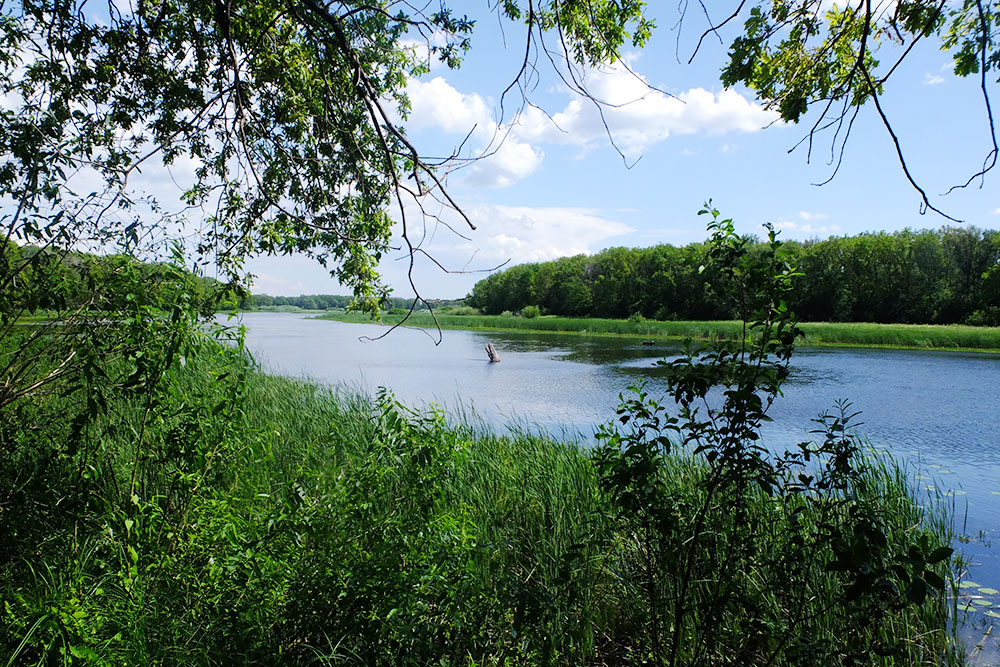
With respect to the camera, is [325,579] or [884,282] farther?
[884,282]

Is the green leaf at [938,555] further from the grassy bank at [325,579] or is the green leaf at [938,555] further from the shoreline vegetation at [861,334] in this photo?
the shoreline vegetation at [861,334]

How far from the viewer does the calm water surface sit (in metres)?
6.96

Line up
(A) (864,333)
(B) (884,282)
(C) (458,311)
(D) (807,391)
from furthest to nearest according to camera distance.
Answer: (C) (458,311) < (B) (884,282) < (A) (864,333) < (D) (807,391)

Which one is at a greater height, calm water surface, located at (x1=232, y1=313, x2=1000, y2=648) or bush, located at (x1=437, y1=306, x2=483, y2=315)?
bush, located at (x1=437, y1=306, x2=483, y2=315)

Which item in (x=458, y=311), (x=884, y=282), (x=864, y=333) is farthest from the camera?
(x=458, y=311)

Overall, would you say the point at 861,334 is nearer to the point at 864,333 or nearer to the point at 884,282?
the point at 864,333

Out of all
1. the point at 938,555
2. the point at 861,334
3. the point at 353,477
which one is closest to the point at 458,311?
the point at 861,334

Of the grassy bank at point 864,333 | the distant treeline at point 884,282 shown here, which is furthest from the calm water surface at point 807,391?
the distant treeline at point 884,282

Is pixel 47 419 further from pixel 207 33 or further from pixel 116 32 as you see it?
pixel 207 33

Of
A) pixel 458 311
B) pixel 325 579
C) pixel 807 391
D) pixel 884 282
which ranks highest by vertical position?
pixel 884 282

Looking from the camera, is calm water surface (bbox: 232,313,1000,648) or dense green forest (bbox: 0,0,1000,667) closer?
dense green forest (bbox: 0,0,1000,667)

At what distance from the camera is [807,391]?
12.8 metres

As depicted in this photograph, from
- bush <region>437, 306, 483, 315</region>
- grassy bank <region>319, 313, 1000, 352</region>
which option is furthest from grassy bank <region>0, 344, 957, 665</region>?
bush <region>437, 306, 483, 315</region>

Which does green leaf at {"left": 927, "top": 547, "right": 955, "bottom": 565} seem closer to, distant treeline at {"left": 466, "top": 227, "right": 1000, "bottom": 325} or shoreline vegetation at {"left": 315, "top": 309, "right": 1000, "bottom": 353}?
shoreline vegetation at {"left": 315, "top": 309, "right": 1000, "bottom": 353}
